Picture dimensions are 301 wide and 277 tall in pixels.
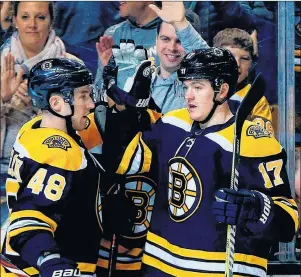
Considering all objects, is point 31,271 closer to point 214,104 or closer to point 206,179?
point 206,179

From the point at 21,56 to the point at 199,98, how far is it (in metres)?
0.79

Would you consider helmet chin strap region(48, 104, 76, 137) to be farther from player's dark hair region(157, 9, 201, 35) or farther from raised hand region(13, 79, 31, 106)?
player's dark hair region(157, 9, 201, 35)

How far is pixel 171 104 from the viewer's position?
2.34 metres

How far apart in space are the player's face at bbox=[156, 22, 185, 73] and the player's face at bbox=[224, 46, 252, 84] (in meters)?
0.20

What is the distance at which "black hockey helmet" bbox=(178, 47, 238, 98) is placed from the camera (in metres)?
2.19

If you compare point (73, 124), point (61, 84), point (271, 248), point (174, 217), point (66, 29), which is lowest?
point (271, 248)

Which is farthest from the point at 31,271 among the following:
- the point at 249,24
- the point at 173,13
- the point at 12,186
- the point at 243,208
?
the point at 249,24

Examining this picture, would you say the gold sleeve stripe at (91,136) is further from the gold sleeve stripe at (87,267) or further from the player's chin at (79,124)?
the gold sleeve stripe at (87,267)

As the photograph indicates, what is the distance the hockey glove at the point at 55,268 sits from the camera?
2.01 metres

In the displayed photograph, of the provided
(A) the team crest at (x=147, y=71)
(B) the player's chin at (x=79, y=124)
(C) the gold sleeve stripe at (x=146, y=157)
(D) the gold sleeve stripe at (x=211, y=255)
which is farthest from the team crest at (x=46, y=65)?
(D) the gold sleeve stripe at (x=211, y=255)

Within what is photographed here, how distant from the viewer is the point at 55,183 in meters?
2.11

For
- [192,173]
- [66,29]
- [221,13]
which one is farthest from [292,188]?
[66,29]

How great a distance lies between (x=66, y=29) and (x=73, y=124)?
44 cm

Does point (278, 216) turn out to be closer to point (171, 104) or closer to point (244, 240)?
point (244, 240)
